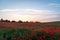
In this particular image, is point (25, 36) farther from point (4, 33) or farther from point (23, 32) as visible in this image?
point (4, 33)

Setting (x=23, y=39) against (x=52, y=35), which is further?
(x=52, y=35)

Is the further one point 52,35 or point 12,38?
point 52,35

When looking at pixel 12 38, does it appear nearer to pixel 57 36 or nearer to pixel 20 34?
pixel 20 34

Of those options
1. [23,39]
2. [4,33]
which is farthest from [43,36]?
[4,33]

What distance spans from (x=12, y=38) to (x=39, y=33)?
2.42 meters

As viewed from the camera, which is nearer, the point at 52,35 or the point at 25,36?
the point at 25,36

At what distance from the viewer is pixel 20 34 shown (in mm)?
17375

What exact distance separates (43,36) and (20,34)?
1853 millimetres

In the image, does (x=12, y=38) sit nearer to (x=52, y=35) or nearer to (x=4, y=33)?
(x=4, y=33)

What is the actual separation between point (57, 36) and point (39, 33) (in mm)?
1501

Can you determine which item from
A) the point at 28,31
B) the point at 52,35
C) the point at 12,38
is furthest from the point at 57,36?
the point at 12,38

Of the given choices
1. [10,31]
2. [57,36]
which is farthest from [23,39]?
[57,36]

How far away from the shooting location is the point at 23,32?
1783 centimetres

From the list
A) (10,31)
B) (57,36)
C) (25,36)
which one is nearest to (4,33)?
(10,31)
